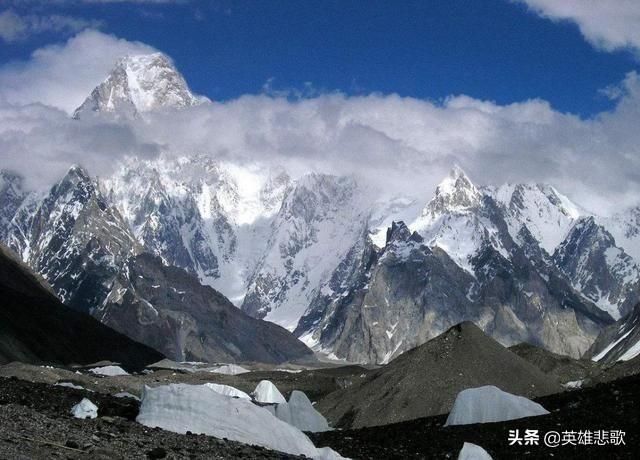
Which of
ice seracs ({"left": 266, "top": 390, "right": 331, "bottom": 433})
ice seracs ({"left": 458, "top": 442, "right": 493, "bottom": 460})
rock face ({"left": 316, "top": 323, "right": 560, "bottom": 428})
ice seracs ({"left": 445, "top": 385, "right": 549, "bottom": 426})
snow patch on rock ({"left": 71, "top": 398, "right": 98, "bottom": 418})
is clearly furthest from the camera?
rock face ({"left": 316, "top": 323, "right": 560, "bottom": 428})

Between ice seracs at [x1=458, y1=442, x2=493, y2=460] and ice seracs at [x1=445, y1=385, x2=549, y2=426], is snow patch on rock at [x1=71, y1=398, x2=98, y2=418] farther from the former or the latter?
ice seracs at [x1=445, y1=385, x2=549, y2=426]

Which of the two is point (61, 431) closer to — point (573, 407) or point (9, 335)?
point (573, 407)

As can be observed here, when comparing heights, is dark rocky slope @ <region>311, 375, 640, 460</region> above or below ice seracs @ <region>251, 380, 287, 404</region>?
below

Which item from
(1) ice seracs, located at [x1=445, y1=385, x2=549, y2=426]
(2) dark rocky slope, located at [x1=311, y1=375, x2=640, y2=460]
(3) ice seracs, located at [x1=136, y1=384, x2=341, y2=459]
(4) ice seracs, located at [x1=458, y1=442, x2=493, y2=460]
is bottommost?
(3) ice seracs, located at [x1=136, y1=384, x2=341, y2=459]

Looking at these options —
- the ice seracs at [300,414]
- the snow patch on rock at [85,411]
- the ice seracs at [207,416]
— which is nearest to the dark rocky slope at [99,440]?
the snow patch on rock at [85,411]

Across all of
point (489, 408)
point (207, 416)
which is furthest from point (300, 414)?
point (207, 416)

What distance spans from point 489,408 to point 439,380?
25.6m

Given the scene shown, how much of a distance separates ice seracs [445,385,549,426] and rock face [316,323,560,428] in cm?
2072

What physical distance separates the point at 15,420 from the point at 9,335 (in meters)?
142

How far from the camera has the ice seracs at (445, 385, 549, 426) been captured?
4636 centimetres

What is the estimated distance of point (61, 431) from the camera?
26375 mm

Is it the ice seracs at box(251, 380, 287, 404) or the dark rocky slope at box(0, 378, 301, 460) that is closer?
the dark rocky slope at box(0, 378, 301, 460)

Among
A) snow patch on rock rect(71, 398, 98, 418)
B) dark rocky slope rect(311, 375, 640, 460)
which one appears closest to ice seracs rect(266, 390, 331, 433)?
dark rocky slope rect(311, 375, 640, 460)

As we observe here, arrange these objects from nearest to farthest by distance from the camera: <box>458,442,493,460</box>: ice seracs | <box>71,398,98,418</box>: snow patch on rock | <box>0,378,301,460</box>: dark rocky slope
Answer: <box>0,378,301,460</box>: dark rocky slope → <box>71,398,98,418</box>: snow patch on rock → <box>458,442,493,460</box>: ice seracs
